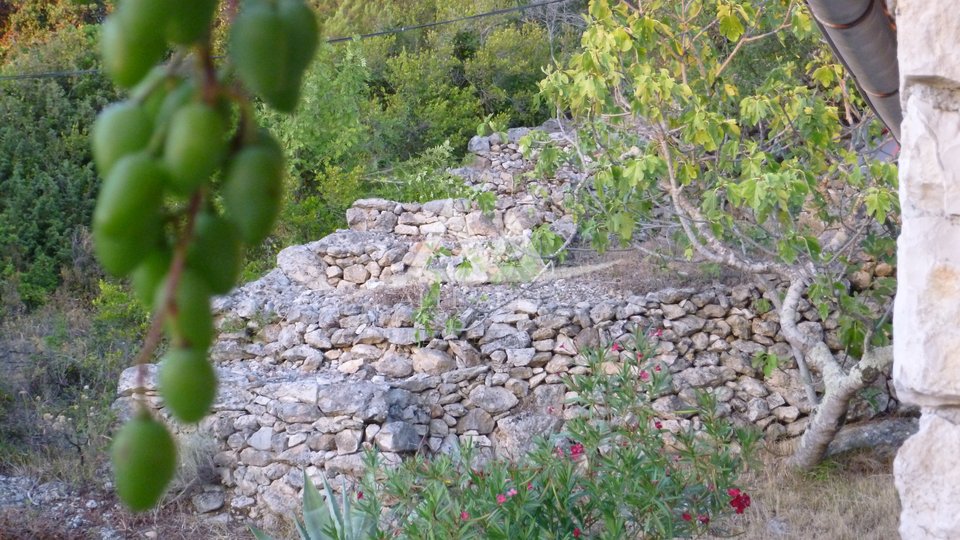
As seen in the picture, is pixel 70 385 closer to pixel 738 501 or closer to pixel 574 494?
A: pixel 574 494

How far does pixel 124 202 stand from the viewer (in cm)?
27

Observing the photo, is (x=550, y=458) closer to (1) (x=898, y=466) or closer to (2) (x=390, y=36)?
(1) (x=898, y=466)

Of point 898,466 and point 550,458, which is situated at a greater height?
point 898,466

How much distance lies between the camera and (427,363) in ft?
21.8

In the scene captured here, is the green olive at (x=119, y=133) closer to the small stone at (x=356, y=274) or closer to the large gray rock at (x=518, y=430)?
the large gray rock at (x=518, y=430)

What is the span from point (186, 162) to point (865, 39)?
66.4 inches

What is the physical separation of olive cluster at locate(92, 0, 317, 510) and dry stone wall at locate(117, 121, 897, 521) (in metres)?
5.55

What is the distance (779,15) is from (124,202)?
5.62m

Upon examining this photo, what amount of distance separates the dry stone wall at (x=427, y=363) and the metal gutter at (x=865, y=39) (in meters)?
3.97

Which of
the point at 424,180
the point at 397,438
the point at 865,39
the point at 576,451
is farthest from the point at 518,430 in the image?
the point at 865,39

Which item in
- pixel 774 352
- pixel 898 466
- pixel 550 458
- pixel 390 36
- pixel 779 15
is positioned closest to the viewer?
pixel 898 466

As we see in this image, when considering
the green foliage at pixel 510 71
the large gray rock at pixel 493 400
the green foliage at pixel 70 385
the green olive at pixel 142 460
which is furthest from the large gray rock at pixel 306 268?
the green olive at pixel 142 460

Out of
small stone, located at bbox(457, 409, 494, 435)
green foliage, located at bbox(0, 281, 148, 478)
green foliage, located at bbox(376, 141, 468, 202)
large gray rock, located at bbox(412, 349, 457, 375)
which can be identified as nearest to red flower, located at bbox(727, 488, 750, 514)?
small stone, located at bbox(457, 409, 494, 435)

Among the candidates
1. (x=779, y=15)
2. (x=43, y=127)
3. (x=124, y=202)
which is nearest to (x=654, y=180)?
(x=779, y=15)
